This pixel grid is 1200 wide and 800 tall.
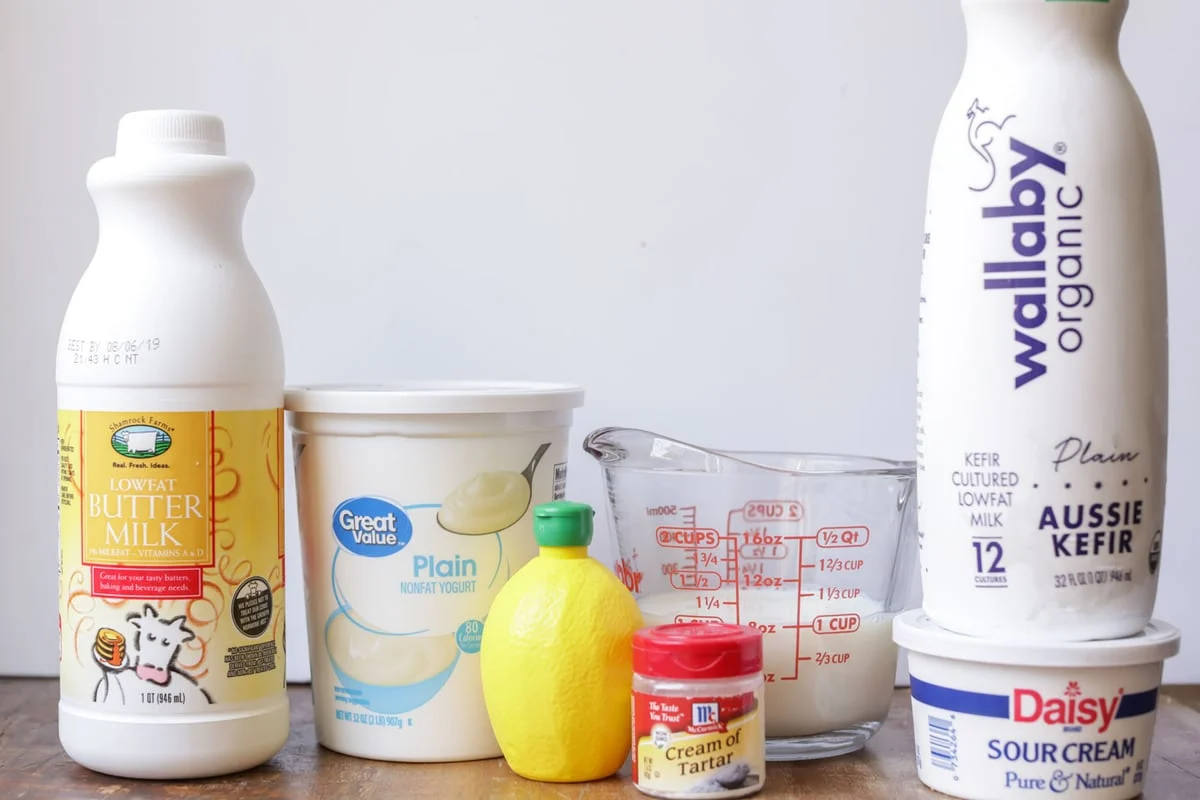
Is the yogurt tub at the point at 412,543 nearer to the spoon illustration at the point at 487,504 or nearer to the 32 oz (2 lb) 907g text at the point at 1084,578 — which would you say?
the spoon illustration at the point at 487,504

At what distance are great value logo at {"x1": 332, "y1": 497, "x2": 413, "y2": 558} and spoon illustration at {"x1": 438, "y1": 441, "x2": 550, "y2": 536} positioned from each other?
0.03 meters

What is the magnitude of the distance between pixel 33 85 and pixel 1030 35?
79cm

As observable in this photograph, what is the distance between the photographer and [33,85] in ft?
3.51

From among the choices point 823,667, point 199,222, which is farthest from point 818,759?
point 199,222

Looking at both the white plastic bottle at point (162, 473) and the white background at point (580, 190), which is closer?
the white plastic bottle at point (162, 473)

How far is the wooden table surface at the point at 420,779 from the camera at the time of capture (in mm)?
782

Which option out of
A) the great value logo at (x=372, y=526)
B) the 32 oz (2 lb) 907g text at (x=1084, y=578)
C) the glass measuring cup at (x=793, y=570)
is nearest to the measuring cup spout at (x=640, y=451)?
the glass measuring cup at (x=793, y=570)

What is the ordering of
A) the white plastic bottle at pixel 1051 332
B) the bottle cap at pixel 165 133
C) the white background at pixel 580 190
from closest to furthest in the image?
the white plastic bottle at pixel 1051 332 → the bottle cap at pixel 165 133 → the white background at pixel 580 190

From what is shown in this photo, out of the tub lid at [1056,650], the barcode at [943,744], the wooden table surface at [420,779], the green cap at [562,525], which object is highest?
the green cap at [562,525]

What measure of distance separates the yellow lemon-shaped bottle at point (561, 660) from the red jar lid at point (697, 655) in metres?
0.03

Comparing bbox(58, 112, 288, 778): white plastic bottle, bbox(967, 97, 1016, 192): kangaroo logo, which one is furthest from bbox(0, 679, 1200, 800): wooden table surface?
bbox(967, 97, 1016, 192): kangaroo logo

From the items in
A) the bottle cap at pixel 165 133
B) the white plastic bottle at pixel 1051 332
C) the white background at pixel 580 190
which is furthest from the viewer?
the white background at pixel 580 190

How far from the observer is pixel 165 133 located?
816 mm

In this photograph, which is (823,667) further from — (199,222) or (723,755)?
(199,222)
